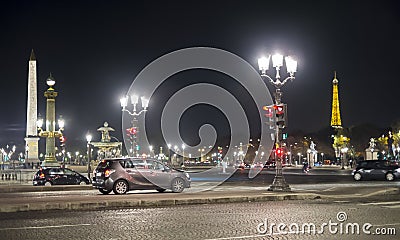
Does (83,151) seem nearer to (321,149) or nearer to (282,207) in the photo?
(321,149)

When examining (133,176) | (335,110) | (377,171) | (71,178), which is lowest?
(71,178)

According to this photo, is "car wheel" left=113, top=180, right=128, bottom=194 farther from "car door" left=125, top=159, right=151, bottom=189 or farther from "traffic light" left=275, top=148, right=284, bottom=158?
"traffic light" left=275, top=148, right=284, bottom=158

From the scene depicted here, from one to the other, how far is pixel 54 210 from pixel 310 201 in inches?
373

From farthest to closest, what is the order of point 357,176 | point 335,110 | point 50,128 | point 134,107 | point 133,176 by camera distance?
1. point 335,110
2. point 50,128
3. point 134,107
4. point 357,176
5. point 133,176

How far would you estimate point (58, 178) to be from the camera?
35.8 metres

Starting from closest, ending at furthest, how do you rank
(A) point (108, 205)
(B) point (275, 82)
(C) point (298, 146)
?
(A) point (108, 205)
(B) point (275, 82)
(C) point (298, 146)

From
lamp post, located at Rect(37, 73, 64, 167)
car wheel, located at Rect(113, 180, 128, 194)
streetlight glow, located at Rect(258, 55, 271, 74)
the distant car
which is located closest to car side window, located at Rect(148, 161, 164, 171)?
car wheel, located at Rect(113, 180, 128, 194)

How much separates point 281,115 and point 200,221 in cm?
1224

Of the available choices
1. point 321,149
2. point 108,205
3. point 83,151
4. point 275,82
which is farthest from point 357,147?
point 108,205

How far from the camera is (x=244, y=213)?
1677 centimetres

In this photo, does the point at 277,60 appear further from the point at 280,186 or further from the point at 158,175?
the point at 158,175

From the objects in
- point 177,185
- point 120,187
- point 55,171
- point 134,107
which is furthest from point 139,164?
point 134,107

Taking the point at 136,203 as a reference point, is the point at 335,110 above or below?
above

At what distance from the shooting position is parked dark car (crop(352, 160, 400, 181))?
4028 cm
